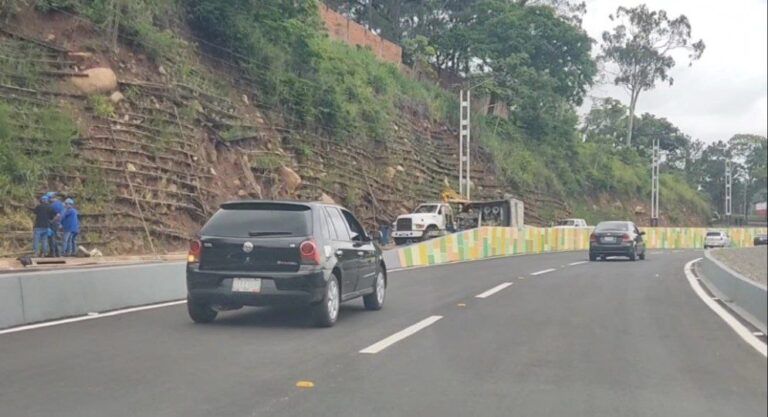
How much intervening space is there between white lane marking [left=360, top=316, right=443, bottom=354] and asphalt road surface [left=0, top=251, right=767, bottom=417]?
0.08ft

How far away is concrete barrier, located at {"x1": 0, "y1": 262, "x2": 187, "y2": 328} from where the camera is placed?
1088 centimetres

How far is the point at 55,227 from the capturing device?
20688mm

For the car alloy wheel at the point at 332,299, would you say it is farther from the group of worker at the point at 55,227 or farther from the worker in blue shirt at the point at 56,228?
the worker in blue shirt at the point at 56,228

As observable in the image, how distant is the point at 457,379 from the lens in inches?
299

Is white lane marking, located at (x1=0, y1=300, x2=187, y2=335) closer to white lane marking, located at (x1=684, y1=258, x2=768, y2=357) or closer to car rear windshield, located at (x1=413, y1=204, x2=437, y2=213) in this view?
white lane marking, located at (x1=684, y1=258, x2=768, y2=357)

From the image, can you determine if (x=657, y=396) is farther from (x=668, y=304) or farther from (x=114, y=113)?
(x=114, y=113)

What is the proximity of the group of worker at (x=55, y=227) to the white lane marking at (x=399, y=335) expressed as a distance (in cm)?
1237

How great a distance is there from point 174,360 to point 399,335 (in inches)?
117

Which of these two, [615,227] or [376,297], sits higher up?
[615,227]

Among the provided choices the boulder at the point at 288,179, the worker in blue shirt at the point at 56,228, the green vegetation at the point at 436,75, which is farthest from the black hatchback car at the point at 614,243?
the worker in blue shirt at the point at 56,228

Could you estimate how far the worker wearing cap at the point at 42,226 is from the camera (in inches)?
804

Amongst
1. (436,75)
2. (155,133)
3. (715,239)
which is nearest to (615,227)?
(155,133)

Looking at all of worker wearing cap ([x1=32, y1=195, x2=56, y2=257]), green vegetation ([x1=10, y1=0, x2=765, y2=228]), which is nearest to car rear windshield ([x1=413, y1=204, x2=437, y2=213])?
green vegetation ([x1=10, y1=0, x2=765, y2=228])

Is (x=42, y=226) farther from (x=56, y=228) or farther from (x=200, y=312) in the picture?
(x=200, y=312)
